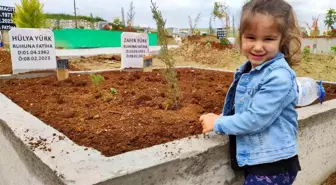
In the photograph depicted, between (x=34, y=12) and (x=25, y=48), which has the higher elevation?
(x=34, y=12)

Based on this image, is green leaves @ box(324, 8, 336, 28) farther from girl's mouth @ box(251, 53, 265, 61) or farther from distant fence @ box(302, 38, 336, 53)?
girl's mouth @ box(251, 53, 265, 61)

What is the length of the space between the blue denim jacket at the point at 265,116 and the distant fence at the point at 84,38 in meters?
14.0

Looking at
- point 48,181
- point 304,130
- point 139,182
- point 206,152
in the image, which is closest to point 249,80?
point 206,152

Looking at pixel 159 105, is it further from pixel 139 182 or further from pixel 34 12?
pixel 34 12

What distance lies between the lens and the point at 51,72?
4539mm

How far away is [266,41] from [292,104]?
1.19 feet

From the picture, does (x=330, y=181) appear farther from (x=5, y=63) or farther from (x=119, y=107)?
(x=5, y=63)

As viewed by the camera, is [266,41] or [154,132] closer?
[266,41]

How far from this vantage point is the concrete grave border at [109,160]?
147cm

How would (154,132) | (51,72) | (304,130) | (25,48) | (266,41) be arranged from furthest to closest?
(51,72) < (25,48) < (304,130) < (154,132) < (266,41)

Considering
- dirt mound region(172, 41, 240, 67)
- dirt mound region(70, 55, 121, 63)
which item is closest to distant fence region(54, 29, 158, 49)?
dirt mound region(172, 41, 240, 67)

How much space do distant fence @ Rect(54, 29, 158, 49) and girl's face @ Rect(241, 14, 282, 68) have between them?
Answer: 1391cm

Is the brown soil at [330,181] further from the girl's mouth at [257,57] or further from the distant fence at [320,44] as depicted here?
the distant fence at [320,44]

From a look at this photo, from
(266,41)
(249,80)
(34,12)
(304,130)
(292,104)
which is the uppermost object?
(34,12)
